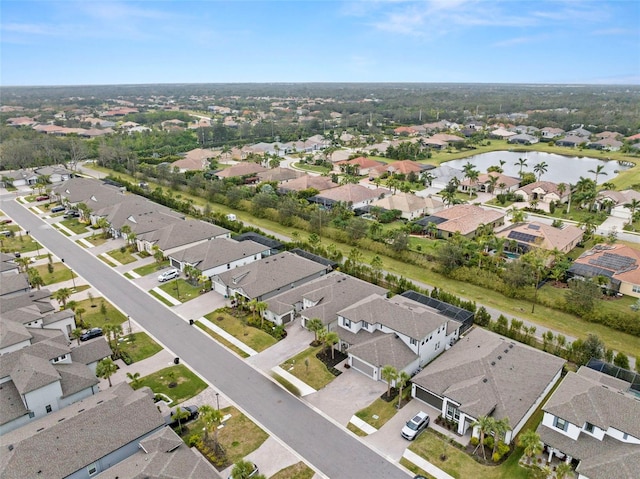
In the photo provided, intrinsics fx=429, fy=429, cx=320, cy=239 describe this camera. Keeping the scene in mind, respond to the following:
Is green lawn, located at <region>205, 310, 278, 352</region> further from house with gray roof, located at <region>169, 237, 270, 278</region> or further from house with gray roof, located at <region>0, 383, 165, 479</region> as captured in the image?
house with gray roof, located at <region>0, 383, 165, 479</region>

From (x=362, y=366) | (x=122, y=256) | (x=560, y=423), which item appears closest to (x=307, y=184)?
(x=122, y=256)

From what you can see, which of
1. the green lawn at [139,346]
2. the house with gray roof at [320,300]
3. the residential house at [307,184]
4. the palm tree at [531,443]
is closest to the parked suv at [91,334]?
the green lawn at [139,346]

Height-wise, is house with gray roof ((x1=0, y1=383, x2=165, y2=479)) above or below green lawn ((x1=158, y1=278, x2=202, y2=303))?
above

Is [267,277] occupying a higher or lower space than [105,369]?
higher

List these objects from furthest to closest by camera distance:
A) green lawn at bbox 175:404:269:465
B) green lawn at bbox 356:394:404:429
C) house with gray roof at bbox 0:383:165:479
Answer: green lawn at bbox 356:394:404:429
green lawn at bbox 175:404:269:465
house with gray roof at bbox 0:383:165:479

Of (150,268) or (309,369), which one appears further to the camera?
(150,268)

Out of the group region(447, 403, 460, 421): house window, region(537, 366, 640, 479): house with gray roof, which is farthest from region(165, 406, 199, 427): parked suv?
region(537, 366, 640, 479): house with gray roof

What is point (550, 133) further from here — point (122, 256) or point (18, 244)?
point (18, 244)

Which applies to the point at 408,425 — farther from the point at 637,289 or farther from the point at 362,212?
the point at 362,212
